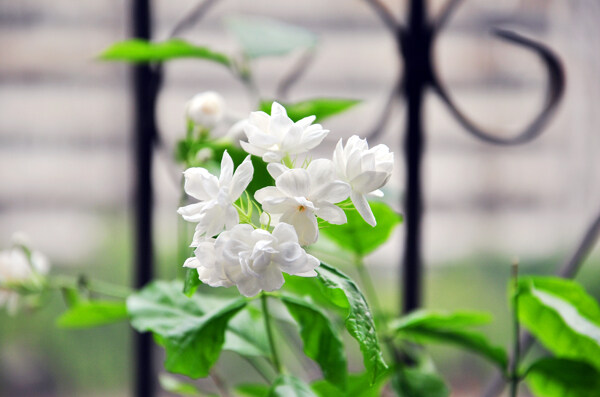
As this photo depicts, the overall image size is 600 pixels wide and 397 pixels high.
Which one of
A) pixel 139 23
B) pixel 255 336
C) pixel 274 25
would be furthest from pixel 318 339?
pixel 139 23

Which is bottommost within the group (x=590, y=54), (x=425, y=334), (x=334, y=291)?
(x=425, y=334)

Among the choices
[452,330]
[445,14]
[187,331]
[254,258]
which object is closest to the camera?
[254,258]

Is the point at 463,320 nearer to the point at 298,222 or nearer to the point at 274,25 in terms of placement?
the point at 298,222

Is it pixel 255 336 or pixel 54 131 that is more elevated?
pixel 54 131

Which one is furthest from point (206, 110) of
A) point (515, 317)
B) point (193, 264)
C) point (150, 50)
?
point (515, 317)

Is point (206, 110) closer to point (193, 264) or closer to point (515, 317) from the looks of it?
point (193, 264)

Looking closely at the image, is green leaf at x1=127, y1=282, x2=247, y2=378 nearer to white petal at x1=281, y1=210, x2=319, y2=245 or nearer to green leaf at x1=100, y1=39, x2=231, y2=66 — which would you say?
white petal at x1=281, y1=210, x2=319, y2=245

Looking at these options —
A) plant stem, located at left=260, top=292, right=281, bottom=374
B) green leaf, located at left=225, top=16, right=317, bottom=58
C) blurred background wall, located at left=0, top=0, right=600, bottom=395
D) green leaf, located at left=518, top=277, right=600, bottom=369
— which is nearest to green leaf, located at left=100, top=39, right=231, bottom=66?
green leaf, located at left=225, top=16, right=317, bottom=58
